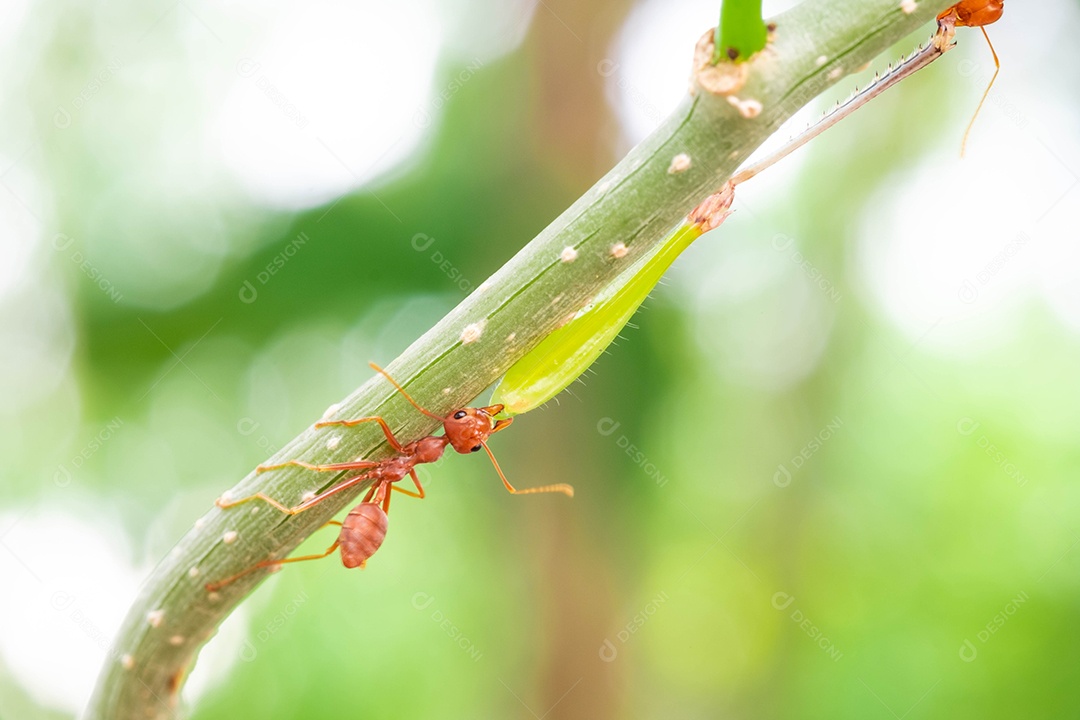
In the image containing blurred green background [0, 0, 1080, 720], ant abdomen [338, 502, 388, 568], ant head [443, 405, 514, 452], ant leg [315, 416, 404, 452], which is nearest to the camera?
ant leg [315, 416, 404, 452]

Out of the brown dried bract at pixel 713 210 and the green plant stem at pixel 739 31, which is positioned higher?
the green plant stem at pixel 739 31

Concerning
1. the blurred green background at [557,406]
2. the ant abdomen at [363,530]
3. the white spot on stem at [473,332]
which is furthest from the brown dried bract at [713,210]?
the blurred green background at [557,406]

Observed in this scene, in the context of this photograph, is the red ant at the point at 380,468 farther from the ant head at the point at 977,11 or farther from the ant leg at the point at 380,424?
the ant head at the point at 977,11

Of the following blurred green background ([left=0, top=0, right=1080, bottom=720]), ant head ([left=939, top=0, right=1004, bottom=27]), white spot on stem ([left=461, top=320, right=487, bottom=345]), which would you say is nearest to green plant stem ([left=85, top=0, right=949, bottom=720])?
white spot on stem ([left=461, top=320, right=487, bottom=345])

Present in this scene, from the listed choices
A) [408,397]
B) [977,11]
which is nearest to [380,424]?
[408,397]

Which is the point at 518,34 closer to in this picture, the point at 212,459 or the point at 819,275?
the point at 819,275

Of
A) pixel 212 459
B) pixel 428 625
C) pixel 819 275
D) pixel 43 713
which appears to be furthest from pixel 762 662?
pixel 43 713

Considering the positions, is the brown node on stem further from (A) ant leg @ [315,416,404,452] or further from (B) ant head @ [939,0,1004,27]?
(A) ant leg @ [315,416,404,452]
